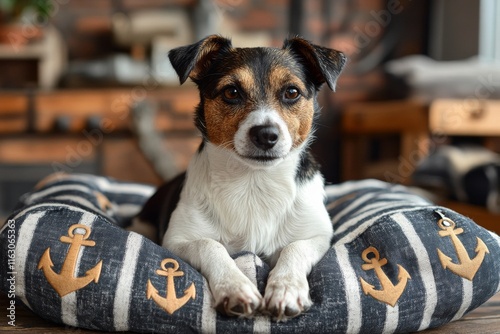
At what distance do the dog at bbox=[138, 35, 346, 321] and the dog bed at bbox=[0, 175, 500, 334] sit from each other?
0.40 ft

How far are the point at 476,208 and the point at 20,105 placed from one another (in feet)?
9.14

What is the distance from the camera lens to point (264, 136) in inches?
60.1

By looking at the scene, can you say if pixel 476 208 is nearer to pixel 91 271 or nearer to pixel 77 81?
pixel 91 271

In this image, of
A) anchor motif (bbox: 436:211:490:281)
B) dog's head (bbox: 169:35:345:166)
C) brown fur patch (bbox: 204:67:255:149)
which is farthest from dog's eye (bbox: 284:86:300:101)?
anchor motif (bbox: 436:211:490:281)

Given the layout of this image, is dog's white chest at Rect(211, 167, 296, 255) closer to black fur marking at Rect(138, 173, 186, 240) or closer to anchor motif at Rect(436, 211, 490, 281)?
black fur marking at Rect(138, 173, 186, 240)

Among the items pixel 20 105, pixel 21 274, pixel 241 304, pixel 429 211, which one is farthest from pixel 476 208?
pixel 20 105

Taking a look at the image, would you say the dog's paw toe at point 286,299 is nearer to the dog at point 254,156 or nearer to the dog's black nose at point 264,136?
the dog at point 254,156

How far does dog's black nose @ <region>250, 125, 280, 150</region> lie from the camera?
1.52 metres

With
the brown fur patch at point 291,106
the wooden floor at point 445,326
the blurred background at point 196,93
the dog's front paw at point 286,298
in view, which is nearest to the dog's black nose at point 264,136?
the brown fur patch at point 291,106

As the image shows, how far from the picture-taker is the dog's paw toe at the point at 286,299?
4.38 ft

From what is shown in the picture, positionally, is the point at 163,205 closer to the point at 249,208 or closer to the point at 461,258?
the point at 249,208

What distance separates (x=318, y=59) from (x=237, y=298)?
743mm

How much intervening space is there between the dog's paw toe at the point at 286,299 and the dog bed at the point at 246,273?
2cm

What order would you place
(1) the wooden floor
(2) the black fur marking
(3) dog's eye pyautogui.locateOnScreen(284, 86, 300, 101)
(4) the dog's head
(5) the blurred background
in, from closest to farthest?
(1) the wooden floor, (4) the dog's head, (3) dog's eye pyautogui.locateOnScreen(284, 86, 300, 101), (2) the black fur marking, (5) the blurred background
